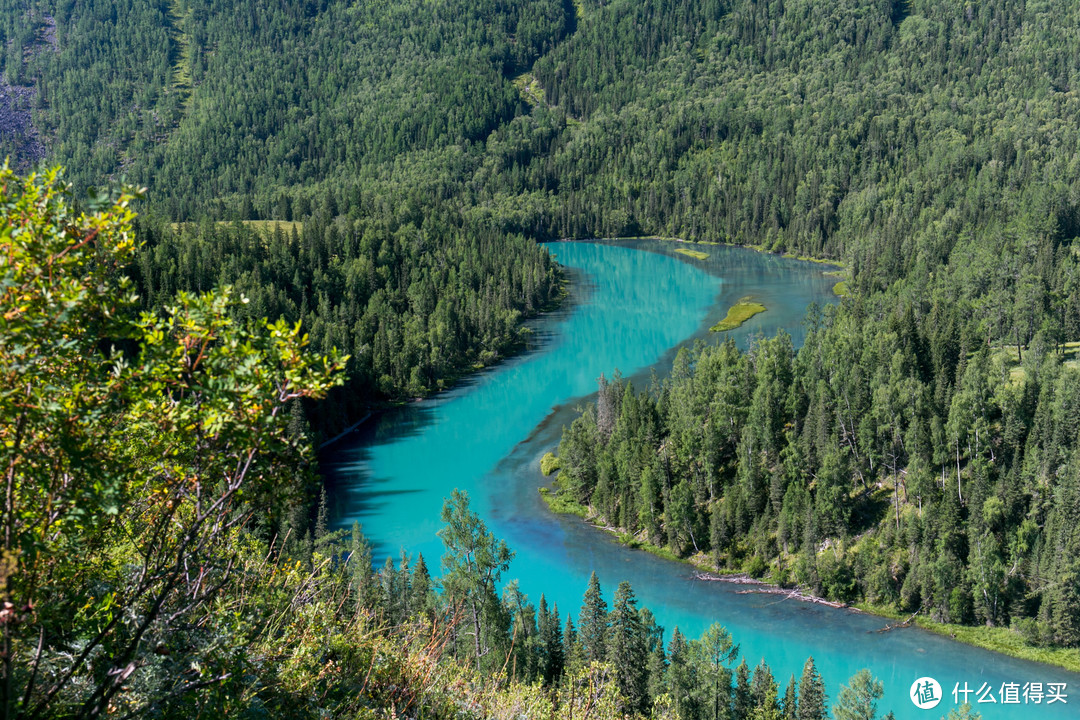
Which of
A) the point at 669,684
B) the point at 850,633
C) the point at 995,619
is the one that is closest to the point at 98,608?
the point at 669,684

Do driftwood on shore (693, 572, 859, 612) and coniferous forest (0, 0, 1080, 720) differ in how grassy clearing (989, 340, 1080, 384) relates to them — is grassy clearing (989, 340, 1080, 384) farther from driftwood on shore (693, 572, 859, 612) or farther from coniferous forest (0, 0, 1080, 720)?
driftwood on shore (693, 572, 859, 612)

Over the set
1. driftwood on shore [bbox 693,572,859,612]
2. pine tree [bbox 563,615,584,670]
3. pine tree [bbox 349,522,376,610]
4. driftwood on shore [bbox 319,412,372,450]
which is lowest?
driftwood on shore [bbox 693,572,859,612]

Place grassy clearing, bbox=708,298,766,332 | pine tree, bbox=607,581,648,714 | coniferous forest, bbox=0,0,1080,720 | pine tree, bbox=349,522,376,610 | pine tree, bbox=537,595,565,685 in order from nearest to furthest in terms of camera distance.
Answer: coniferous forest, bbox=0,0,1080,720 < pine tree, bbox=349,522,376,610 < pine tree, bbox=607,581,648,714 < pine tree, bbox=537,595,565,685 < grassy clearing, bbox=708,298,766,332

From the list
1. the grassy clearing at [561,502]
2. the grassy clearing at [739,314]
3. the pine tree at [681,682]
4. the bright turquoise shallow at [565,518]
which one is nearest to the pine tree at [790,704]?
the pine tree at [681,682]

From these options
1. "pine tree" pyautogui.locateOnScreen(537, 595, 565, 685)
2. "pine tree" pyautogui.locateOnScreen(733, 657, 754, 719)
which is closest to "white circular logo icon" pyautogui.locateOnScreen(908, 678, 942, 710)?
"pine tree" pyautogui.locateOnScreen(733, 657, 754, 719)

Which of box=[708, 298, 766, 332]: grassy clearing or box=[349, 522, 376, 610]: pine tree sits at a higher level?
box=[708, 298, 766, 332]: grassy clearing

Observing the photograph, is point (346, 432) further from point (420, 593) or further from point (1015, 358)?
point (1015, 358)

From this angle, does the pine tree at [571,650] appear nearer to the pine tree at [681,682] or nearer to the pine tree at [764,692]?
the pine tree at [681,682]

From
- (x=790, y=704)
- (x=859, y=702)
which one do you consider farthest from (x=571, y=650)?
(x=859, y=702)
